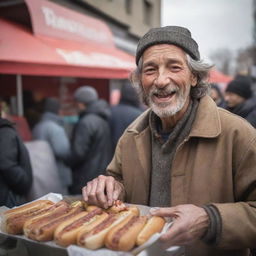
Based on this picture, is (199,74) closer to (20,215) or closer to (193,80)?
(193,80)

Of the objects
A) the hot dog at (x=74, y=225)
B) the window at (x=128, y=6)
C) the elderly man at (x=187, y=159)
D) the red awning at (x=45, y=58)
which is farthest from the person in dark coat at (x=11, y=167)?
the window at (x=128, y=6)

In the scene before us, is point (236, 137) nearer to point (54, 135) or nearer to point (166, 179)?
point (166, 179)

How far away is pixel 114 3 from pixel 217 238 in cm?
1426

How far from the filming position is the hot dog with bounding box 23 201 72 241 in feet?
4.66

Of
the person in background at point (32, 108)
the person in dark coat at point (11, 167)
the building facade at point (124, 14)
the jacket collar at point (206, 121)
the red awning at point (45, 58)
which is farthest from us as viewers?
the building facade at point (124, 14)

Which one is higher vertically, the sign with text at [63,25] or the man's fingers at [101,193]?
the sign with text at [63,25]

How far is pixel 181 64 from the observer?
6.37 feet

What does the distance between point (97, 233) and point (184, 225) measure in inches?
14.7

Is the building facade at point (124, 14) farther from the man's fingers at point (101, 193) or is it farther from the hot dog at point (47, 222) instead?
the hot dog at point (47, 222)

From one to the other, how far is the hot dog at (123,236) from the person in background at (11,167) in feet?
6.37

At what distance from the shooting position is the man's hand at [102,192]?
1.74m

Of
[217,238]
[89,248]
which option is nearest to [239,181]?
[217,238]

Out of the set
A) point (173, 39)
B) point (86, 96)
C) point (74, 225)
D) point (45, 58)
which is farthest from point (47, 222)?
point (86, 96)

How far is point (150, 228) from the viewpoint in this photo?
4.65 ft
